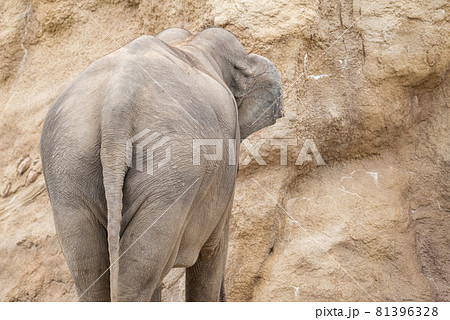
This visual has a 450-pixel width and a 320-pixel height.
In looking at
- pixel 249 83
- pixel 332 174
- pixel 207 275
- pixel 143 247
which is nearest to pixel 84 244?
pixel 143 247

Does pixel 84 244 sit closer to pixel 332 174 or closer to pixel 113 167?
pixel 113 167

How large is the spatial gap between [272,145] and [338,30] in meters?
0.87

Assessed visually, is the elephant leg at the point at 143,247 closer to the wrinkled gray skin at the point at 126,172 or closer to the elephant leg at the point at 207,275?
the wrinkled gray skin at the point at 126,172

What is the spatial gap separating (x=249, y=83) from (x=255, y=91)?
4 centimetres

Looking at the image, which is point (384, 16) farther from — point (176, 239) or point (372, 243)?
point (176, 239)

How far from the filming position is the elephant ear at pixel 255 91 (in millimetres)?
3104

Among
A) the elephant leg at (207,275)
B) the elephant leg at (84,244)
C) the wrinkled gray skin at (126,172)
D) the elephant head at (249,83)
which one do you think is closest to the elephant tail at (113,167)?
the wrinkled gray skin at (126,172)

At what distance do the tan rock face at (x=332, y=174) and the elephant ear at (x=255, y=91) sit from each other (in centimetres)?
103

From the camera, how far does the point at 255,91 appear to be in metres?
3.12

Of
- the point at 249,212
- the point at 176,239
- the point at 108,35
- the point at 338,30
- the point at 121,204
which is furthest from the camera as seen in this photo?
the point at 108,35

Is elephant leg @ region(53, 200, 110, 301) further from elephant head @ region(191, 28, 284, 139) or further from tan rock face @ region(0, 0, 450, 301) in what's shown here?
tan rock face @ region(0, 0, 450, 301)

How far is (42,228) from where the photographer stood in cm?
457

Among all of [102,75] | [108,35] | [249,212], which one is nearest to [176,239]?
[102,75]

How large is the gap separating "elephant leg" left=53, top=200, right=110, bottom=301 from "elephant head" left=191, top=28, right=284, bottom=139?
1096 mm
